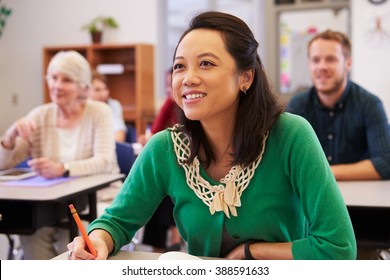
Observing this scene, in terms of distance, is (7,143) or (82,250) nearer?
(82,250)

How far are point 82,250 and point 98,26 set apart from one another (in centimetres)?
595

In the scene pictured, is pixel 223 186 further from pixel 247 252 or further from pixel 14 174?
pixel 14 174

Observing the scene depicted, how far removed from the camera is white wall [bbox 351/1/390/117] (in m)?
5.12

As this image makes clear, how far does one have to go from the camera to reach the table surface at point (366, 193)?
1892 millimetres

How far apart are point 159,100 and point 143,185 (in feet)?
17.9

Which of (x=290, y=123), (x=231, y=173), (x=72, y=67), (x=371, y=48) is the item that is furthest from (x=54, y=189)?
(x=371, y=48)

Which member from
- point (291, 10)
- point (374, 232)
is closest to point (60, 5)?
point (291, 10)

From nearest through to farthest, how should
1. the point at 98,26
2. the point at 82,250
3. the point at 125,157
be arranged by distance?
the point at 82,250 → the point at 125,157 → the point at 98,26

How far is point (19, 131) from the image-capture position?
8.68 feet

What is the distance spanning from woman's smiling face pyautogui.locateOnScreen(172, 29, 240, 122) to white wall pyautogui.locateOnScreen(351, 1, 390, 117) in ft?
13.8

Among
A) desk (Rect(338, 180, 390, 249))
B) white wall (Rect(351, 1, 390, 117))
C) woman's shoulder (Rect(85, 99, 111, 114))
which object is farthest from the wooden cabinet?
desk (Rect(338, 180, 390, 249))

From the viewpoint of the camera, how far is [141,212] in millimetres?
1423

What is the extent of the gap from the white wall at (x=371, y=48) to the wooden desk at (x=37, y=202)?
139 inches
